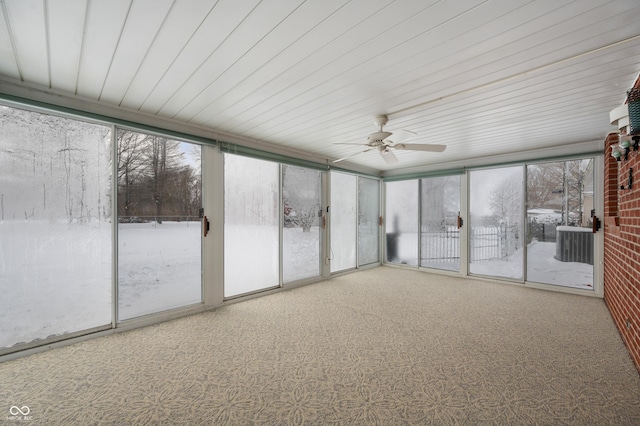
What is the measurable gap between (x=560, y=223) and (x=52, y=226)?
21.0 ft

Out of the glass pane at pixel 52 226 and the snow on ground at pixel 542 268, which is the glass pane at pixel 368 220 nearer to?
the snow on ground at pixel 542 268

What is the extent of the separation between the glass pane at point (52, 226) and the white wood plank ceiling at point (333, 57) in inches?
16.7

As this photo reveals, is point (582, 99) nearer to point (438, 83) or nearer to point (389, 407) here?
point (438, 83)

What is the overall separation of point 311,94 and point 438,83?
3.47ft

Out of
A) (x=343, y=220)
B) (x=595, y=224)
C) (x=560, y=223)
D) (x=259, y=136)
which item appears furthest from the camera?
(x=343, y=220)

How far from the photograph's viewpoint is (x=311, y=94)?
2350 mm

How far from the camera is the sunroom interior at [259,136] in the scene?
1.52 metres

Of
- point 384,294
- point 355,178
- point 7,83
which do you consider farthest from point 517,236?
point 7,83

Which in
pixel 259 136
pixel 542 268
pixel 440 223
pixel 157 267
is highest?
pixel 259 136

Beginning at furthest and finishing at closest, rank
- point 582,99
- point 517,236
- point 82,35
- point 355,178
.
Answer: point 355,178 → point 517,236 → point 582,99 → point 82,35

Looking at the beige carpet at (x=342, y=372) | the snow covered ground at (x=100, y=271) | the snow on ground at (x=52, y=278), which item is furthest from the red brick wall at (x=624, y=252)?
the snow on ground at (x=52, y=278)

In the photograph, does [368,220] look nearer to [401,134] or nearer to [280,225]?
[280,225]

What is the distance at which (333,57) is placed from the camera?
1.79 meters

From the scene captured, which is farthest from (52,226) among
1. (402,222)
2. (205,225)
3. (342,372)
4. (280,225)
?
(402,222)
